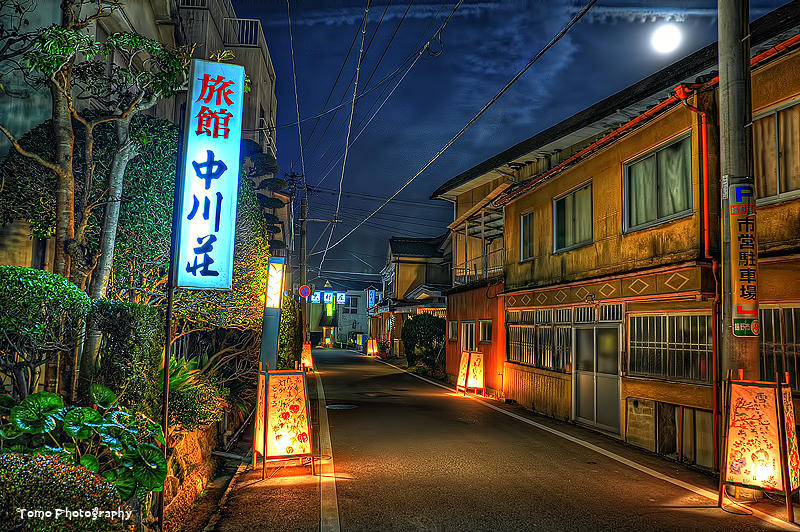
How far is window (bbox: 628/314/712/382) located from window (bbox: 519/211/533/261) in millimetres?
5561

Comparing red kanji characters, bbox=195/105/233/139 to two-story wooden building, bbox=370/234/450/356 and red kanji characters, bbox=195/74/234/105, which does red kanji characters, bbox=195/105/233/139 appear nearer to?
red kanji characters, bbox=195/74/234/105

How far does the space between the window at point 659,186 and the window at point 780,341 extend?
2288mm

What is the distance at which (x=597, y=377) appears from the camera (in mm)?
12586

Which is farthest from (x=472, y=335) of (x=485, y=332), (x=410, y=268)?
(x=410, y=268)

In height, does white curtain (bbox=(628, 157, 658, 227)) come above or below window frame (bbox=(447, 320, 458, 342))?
above

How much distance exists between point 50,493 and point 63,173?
5069mm

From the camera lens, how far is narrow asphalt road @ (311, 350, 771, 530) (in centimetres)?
636

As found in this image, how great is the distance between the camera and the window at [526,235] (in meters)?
16.5

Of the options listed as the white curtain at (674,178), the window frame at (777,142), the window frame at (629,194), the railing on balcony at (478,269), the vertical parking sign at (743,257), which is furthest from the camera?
the railing on balcony at (478,269)

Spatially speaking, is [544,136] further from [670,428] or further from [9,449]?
[9,449]

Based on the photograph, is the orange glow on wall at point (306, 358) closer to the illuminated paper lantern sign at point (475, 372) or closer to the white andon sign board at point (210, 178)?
the illuminated paper lantern sign at point (475, 372)

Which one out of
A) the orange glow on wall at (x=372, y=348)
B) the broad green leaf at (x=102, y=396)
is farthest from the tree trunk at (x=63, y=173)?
the orange glow on wall at (x=372, y=348)

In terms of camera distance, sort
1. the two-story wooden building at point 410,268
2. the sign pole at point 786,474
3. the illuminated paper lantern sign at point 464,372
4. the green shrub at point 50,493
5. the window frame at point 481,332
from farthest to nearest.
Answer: the two-story wooden building at point 410,268
the window frame at point 481,332
the illuminated paper lantern sign at point 464,372
the sign pole at point 786,474
the green shrub at point 50,493

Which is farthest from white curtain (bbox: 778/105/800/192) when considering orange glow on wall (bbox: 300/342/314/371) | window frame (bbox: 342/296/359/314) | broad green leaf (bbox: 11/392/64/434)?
window frame (bbox: 342/296/359/314)
